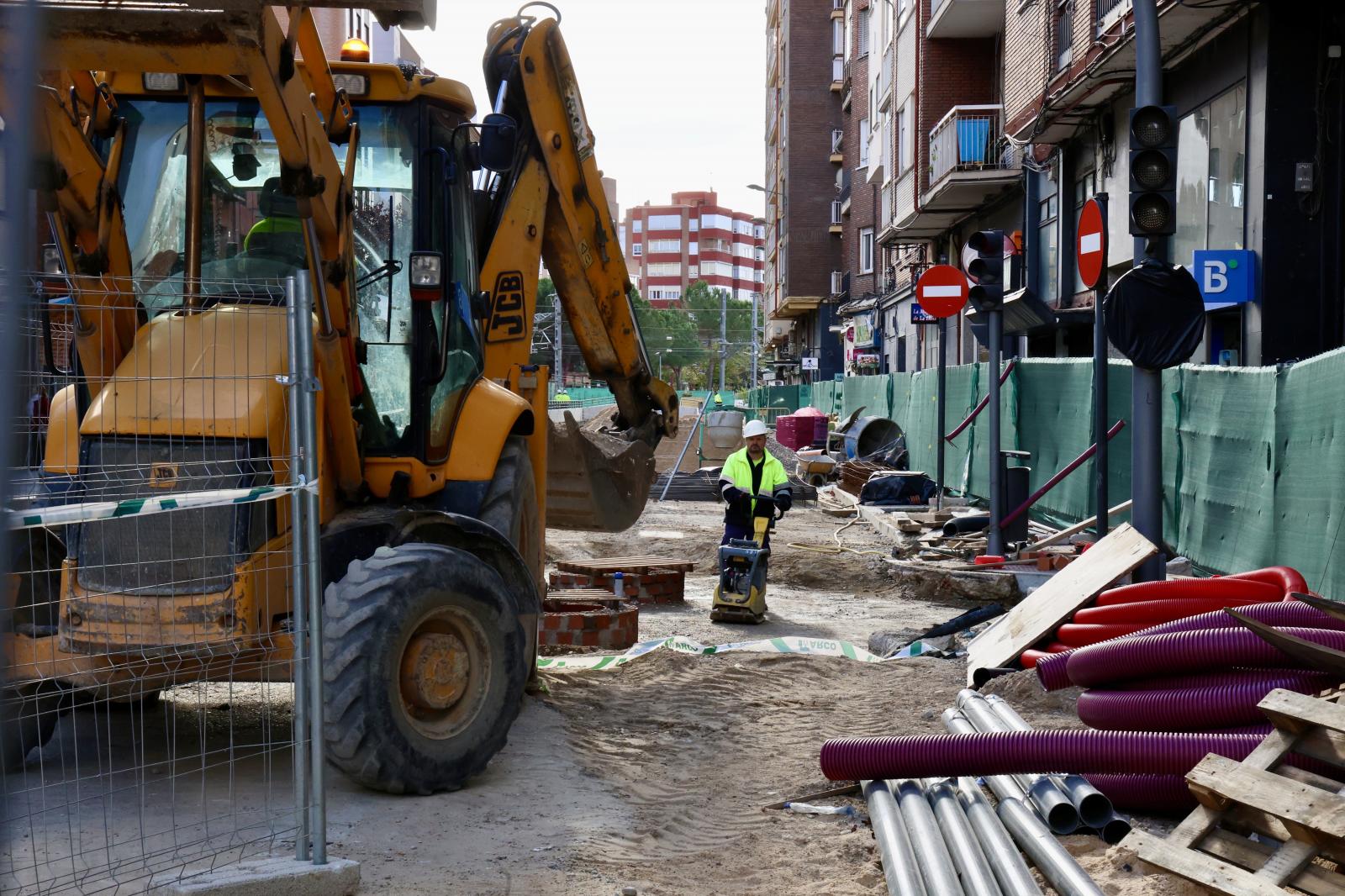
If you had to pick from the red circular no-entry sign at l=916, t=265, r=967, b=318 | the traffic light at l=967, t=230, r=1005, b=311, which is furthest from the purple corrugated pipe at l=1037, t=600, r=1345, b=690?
the red circular no-entry sign at l=916, t=265, r=967, b=318

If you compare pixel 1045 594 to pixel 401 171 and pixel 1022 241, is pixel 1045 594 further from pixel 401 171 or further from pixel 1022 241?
pixel 1022 241

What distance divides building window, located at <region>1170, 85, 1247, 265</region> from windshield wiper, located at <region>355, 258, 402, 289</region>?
34.5ft

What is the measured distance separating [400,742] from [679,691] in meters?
3.14

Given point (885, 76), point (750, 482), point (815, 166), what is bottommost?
point (750, 482)

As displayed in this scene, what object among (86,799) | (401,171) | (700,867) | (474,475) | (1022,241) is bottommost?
(700,867)

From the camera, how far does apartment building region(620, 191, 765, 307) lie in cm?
16712

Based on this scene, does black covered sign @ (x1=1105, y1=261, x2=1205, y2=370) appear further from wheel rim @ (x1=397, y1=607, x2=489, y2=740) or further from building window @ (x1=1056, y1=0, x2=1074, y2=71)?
building window @ (x1=1056, y1=0, x2=1074, y2=71)

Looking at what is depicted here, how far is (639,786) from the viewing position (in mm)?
6707

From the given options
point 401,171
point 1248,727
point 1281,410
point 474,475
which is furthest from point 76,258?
point 1281,410

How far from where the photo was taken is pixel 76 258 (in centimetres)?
611

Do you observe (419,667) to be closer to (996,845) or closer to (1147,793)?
(996,845)

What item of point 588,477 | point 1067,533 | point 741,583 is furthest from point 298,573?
point 1067,533

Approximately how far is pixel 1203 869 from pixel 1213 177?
13213 mm

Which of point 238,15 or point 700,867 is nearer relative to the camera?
point 238,15
